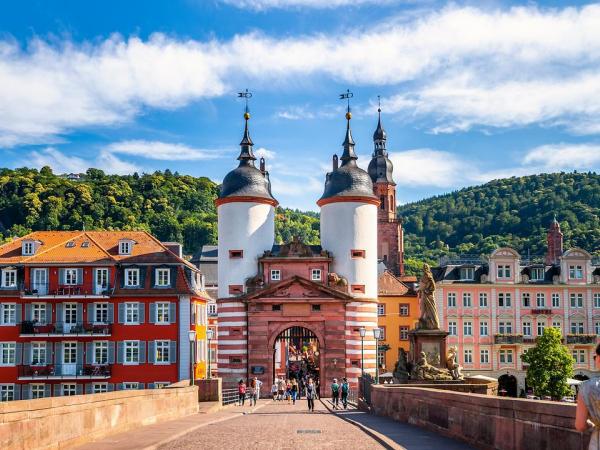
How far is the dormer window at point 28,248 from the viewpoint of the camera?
67.3 metres

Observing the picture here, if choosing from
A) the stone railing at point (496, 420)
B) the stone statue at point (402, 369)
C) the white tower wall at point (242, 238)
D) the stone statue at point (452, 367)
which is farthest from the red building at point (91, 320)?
the stone railing at point (496, 420)

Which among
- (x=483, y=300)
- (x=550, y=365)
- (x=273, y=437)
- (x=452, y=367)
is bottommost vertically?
(x=550, y=365)

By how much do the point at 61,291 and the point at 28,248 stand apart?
15.2ft

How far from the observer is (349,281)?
68.5m

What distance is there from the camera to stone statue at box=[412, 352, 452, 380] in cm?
3925

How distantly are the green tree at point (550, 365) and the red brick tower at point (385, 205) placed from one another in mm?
54073

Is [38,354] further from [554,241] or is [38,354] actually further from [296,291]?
[554,241]

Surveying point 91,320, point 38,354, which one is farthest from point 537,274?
point 38,354

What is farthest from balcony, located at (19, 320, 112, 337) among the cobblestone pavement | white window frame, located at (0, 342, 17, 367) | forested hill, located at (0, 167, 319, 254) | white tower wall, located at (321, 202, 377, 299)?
forested hill, located at (0, 167, 319, 254)

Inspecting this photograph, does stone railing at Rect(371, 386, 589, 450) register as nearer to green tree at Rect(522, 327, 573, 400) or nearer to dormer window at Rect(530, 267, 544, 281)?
green tree at Rect(522, 327, 573, 400)

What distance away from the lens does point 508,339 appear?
78.4 meters

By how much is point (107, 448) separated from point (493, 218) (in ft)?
505

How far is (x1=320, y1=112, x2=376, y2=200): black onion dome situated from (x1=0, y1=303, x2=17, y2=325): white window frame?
24511 millimetres

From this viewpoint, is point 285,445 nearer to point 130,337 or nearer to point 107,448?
point 107,448
